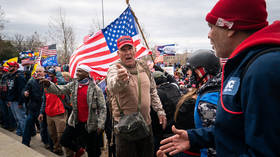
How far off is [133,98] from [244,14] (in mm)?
2135

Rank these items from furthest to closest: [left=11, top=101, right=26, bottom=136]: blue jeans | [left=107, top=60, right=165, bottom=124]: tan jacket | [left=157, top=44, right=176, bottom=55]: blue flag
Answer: [left=157, top=44, right=176, bottom=55]: blue flag
[left=11, top=101, right=26, bottom=136]: blue jeans
[left=107, top=60, right=165, bottom=124]: tan jacket

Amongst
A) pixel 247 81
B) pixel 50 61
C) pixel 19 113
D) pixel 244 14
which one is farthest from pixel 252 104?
pixel 50 61

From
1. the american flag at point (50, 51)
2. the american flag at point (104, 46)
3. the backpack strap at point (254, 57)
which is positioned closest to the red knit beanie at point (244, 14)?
the backpack strap at point (254, 57)

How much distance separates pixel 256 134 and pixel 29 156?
381 cm

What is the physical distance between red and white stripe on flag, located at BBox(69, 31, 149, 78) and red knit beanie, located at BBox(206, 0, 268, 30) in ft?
11.6

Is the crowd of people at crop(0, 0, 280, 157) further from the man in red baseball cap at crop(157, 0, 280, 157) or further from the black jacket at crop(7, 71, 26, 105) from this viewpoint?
the black jacket at crop(7, 71, 26, 105)

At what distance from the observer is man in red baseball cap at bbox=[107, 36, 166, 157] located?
2986 mm

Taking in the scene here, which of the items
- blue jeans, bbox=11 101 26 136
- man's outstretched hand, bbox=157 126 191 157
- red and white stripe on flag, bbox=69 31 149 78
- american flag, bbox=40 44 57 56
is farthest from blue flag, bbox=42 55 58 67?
man's outstretched hand, bbox=157 126 191 157

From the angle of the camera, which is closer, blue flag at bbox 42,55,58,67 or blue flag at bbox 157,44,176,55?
blue flag at bbox 42,55,58,67

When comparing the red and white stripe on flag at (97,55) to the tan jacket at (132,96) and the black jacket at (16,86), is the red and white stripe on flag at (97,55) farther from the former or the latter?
the black jacket at (16,86)

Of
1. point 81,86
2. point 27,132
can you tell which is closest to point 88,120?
point 81,86

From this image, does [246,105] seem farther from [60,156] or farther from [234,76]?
[60,156]

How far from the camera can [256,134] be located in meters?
0.82

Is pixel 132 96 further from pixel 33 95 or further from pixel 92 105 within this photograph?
pixel 33 95
